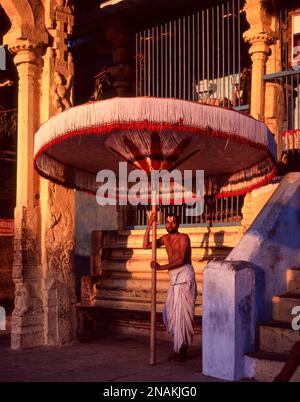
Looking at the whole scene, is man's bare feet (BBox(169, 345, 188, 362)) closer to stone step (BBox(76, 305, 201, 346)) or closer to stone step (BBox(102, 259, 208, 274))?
stone step (BBox(76, 305, 201, 346))

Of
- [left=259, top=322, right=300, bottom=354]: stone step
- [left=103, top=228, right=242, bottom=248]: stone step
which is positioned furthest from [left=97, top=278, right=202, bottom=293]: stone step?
[left=259, top=322, right=300, bottom=354]: stone step

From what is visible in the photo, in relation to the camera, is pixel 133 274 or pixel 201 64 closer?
pixel 133 274

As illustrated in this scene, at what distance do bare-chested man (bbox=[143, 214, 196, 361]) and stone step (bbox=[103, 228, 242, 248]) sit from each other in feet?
5.29

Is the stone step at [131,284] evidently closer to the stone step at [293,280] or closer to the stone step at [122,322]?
the stone step at [122,322]

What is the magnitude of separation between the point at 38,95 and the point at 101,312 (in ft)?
12.0

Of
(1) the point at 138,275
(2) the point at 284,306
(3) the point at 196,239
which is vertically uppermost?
(3) the point at 196,239

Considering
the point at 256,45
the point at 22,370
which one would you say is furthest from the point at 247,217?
the point at 22,370

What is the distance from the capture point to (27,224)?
9.60 metres

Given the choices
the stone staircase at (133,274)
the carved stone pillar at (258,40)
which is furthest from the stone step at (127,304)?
the carved stone pillar at (258,40)

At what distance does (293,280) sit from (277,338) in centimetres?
105

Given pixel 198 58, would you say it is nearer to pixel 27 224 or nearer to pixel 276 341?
pixel 27 224

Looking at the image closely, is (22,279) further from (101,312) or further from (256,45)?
(256,45)

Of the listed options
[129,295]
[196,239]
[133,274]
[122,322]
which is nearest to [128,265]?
[133,274]

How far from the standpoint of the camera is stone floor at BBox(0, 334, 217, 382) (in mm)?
7176
